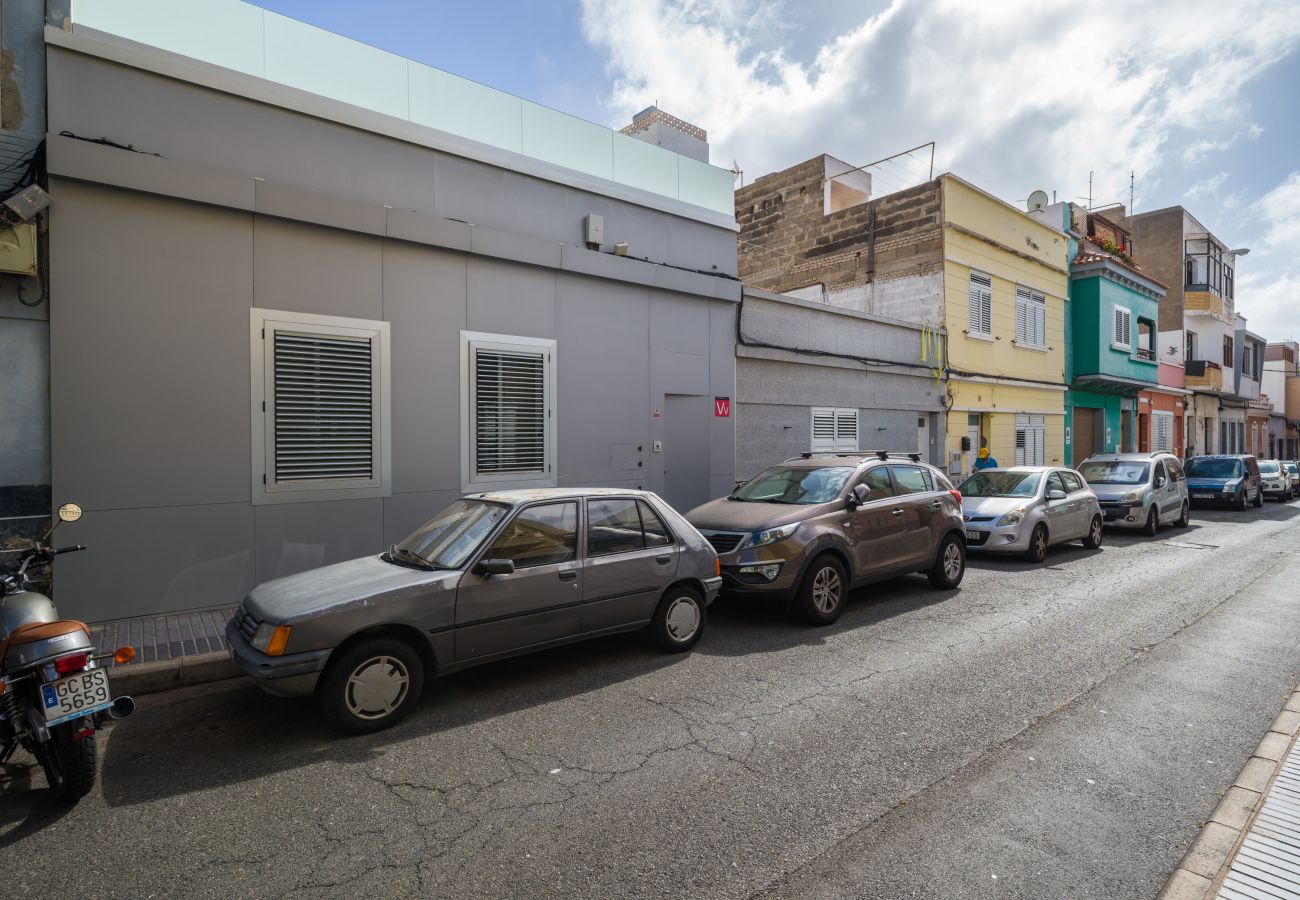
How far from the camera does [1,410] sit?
598cm

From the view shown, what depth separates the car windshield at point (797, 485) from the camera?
7.57m

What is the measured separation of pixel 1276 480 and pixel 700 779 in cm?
2762

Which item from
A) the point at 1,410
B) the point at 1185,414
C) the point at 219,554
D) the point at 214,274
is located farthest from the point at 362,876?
the point at 1185,414

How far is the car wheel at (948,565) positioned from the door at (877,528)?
2.74 feet

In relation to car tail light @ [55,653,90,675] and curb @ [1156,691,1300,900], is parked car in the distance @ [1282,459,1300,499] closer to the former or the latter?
curb @ [1156,691,1300,900]

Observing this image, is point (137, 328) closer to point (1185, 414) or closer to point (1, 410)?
point (1, 410)

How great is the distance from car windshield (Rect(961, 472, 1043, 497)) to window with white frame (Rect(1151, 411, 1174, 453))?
66.8 feet

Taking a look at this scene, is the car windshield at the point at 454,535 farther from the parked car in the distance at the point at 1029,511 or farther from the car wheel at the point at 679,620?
the parked car in the distance at the point at 1029,511

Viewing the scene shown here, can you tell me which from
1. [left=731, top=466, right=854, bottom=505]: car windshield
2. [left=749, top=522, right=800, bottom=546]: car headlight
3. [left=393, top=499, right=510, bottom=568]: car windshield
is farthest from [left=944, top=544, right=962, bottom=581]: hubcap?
[left=393, top=499, right=510, bottom=568]: car windshield

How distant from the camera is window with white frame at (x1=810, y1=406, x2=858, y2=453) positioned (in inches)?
539

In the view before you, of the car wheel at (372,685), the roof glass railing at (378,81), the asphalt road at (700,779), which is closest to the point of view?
the asphalt road at (700,779)

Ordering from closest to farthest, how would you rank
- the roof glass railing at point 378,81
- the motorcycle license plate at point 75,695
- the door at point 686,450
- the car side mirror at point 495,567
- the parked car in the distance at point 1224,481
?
1. the motorcycle license plate at point 75,695
2. the car side mirror at point 495,567
3. the roof glass railing at point 378,81
4. the door at point 686,450
5. the parked car in the distance at point 1224,481

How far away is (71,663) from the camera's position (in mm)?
3479

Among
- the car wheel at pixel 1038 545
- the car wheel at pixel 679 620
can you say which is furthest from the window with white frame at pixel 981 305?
the car wheel at pixel 679 620
